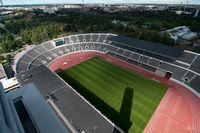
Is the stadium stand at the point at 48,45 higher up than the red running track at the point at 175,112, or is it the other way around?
the stadium stand at the point at 48,45

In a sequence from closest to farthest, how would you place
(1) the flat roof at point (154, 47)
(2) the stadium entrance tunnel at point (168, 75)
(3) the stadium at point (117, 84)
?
(3) the stadium at point (117, 84) → (2) the stadium entrance tunnel at point (168, 75) → (1) the flat roof at point (154, 47)

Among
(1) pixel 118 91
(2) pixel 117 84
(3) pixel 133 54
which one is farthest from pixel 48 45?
(1) pixel 118 91

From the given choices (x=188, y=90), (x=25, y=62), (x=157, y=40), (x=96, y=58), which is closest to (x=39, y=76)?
(x=25, y=62)

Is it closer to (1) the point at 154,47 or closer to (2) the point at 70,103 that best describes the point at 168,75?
(1) the point at 154,47

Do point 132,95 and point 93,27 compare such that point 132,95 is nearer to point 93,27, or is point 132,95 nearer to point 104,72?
point 104,72

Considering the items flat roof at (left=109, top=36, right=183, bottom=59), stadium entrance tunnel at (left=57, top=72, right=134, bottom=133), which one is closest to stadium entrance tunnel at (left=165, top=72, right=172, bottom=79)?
flat roof at (left=109, top=36, right=183, bottom=59)

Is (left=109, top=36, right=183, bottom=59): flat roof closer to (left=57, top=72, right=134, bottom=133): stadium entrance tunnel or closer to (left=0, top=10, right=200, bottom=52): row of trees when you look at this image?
(left=0, top=10, right=200, bottom=52): row of trees

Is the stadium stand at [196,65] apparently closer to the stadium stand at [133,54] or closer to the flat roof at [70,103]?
the stadium stand at [133,54]

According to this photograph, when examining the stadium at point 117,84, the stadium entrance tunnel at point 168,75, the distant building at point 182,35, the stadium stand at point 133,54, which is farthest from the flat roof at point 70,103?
the distant building at point 182,35
